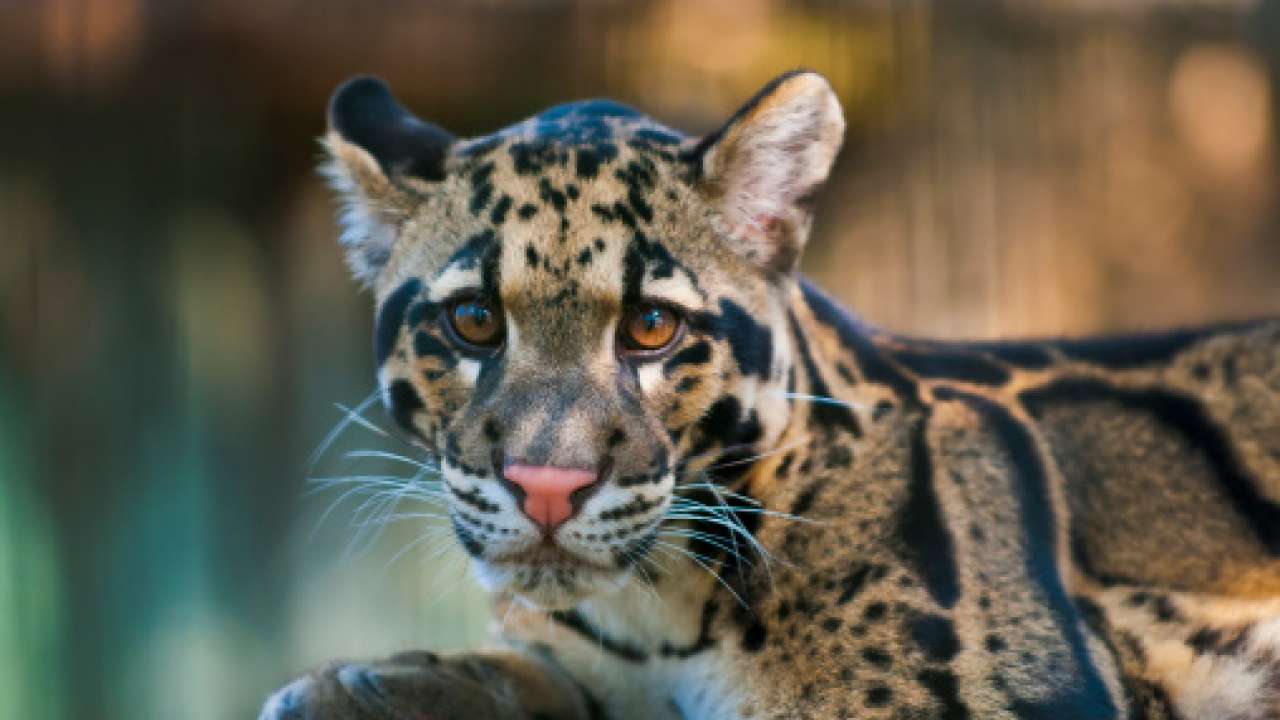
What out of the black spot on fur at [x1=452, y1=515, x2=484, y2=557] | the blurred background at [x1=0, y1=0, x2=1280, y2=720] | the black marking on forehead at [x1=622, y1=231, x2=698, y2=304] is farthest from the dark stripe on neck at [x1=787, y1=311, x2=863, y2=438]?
the blurred background at [x1=0, y1=0, x2=1280, y2=720]

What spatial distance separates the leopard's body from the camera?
3.00 metres

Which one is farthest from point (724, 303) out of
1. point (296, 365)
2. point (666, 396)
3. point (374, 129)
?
point (296, 365)

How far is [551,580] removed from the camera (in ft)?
9.78

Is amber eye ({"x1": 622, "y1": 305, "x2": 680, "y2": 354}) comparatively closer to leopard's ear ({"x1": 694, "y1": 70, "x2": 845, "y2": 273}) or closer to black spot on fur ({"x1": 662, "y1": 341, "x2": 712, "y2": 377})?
black spot on fur ({"x1": 662, "y1": 341, "x2": 712, "y2": 377})

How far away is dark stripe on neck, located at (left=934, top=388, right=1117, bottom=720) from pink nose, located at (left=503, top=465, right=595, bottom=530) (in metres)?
1.00

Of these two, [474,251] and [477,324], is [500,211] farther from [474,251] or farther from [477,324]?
[477,324]

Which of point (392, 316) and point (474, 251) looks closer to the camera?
point (474, 251)

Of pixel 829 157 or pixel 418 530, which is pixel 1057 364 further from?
pixel 418 530

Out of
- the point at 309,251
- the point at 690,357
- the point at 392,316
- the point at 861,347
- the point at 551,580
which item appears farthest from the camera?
the point at 309,251

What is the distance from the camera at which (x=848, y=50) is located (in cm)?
700

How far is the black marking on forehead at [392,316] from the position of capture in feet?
10.8

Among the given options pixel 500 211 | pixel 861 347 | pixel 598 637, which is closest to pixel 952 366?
pixel 861 347

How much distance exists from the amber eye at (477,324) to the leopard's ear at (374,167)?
0.42 meters

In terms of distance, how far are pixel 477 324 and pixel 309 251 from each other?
179 inches
